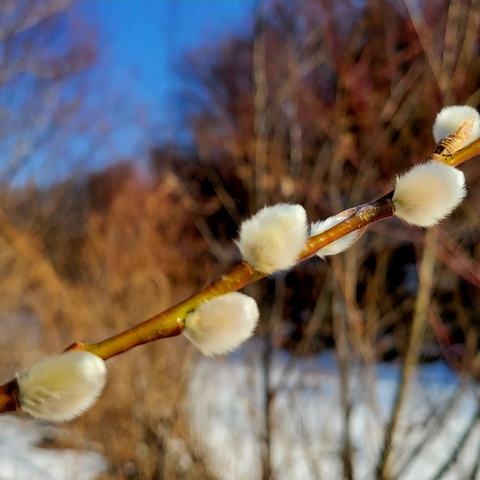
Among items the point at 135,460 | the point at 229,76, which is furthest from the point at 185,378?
the point at 229,76

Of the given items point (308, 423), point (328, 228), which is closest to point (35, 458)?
point (308, 423)

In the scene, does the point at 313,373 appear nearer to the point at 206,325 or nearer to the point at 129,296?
the point at 129,296

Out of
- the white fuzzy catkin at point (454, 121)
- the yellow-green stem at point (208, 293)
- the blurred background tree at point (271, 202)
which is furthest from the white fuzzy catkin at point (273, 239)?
the blurred background tree at point (271, 202)

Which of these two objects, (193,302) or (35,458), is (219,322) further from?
(35,458)

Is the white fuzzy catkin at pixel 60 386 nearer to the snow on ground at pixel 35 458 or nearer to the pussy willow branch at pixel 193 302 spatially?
the pussy willow branch at pixel 193 302

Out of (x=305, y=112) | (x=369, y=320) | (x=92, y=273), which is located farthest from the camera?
(x=92, y=273)
